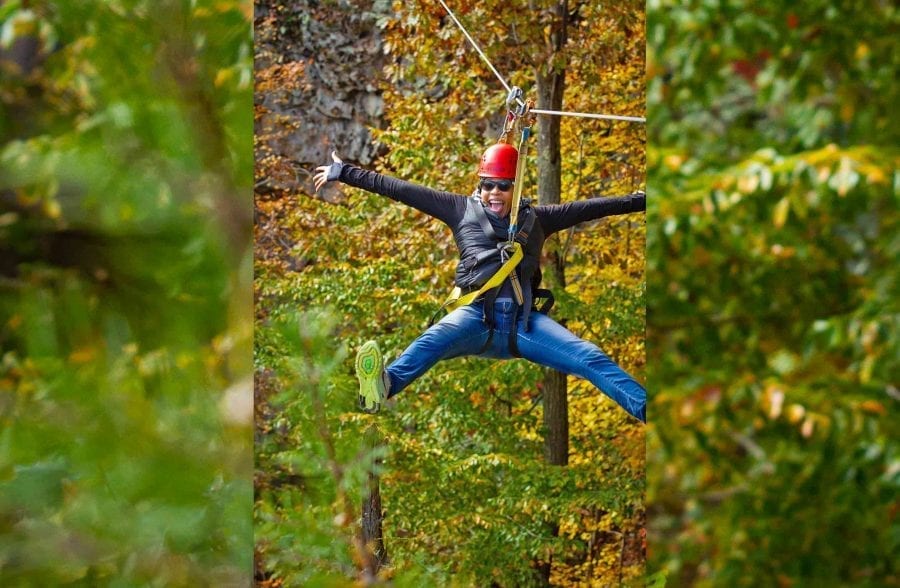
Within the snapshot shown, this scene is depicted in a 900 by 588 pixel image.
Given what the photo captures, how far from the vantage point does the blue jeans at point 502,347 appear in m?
2.51

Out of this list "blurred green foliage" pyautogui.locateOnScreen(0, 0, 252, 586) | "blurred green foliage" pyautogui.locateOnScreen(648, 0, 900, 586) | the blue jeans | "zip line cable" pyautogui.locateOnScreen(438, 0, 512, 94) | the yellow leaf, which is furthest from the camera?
"blurred green foliage" pyautogui.locateOnScreen(648, 0, 900, 586)

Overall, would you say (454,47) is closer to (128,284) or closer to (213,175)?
(213,175)

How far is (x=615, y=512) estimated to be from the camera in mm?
2773

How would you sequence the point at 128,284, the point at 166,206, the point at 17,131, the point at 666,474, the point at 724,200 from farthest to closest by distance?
1. the point at 666,474
2. the point at 724,200
3. the point at 17,131
4. the point at 166,206
5. the point at 128,284

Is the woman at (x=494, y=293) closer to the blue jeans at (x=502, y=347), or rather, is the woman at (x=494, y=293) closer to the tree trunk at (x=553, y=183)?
the blue jeans at (x=502, y=347)

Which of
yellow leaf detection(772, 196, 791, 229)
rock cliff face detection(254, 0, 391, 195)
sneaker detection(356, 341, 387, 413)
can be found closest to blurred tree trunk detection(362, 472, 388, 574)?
sneaker detection(356, 341, 387, 413)

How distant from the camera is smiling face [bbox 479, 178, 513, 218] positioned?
2.61m

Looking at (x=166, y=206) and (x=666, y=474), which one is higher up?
(x=166, y=206)

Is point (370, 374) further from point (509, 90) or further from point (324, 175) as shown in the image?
point (509, 90)

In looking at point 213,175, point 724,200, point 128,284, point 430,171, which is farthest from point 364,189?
point 724,200

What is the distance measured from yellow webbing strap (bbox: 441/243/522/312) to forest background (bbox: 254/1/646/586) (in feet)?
0.57

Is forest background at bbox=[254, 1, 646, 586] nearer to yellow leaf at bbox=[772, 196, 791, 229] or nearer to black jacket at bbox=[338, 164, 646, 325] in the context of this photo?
black jacket at bbox=[338, 164, 646, 325]

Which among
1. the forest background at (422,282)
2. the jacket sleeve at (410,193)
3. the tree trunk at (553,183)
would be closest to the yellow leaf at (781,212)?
the forest background at (422,282)

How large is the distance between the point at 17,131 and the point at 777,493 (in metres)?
2.53
